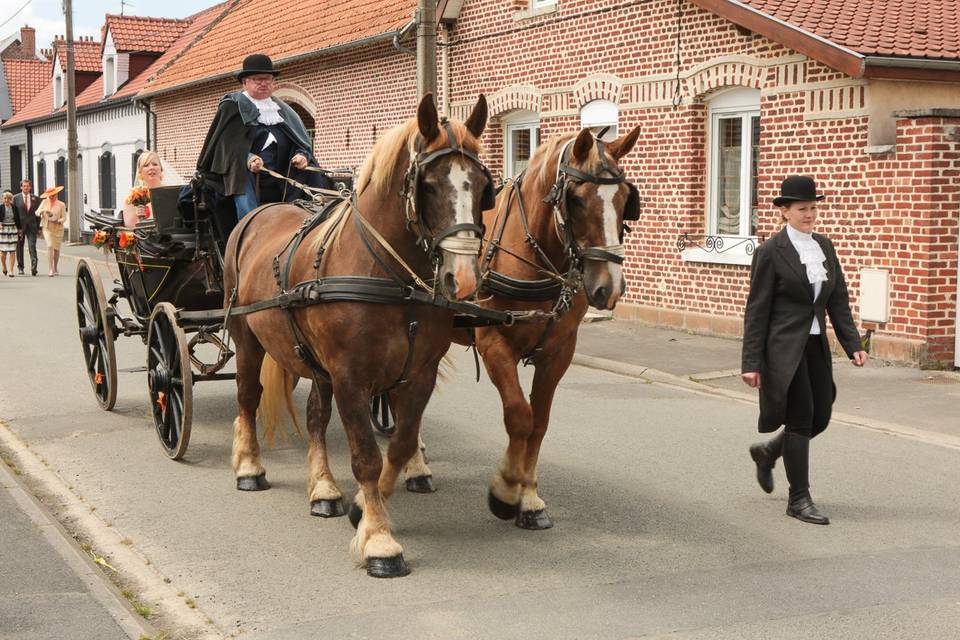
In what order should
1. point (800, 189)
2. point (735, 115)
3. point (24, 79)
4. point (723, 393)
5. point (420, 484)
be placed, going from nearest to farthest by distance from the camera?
1. point (800, 189)
2. point (420, 484)
3. point (723, 393)
4. point (735, 115)
5. point (24, 79)

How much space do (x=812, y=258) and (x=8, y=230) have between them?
21644mm

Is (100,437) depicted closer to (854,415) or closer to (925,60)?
(854,415)

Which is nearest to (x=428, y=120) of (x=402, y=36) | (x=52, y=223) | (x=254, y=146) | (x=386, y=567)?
(x=386, y=567)

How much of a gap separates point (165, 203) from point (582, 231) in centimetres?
403

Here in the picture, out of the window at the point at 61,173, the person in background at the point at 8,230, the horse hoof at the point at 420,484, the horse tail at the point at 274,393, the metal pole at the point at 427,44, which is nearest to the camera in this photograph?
the horse hoof at the point at 420,484

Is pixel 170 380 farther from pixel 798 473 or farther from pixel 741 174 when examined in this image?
pixel 741 174

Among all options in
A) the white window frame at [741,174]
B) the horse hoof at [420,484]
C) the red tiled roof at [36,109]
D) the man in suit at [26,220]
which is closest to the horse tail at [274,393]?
the horse hoof at [420,484]

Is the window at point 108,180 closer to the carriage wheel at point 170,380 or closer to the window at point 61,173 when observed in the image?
the window at point 61,173

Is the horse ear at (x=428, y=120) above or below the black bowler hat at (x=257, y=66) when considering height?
Result: below

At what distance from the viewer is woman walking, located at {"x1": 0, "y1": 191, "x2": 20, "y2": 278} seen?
78.7 feet

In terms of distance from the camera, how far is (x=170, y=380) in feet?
25.0

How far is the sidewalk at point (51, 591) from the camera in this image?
454cm

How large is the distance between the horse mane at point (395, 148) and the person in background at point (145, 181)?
171 inches

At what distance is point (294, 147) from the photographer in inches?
311
